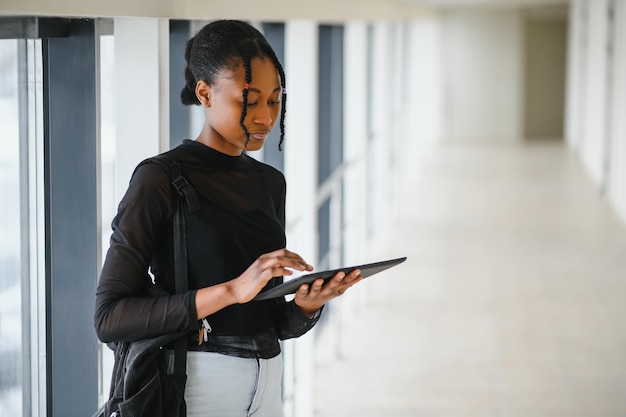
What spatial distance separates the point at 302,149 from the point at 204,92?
1065 mm

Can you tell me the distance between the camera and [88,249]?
86 cm

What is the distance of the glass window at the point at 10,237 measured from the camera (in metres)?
0.79

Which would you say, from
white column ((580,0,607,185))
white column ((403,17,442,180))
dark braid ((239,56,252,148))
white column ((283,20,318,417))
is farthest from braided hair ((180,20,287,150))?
white column ((580,0,607,185))

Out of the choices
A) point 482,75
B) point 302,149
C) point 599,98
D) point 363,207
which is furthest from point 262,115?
point 482,75

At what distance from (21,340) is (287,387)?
2.52 ft

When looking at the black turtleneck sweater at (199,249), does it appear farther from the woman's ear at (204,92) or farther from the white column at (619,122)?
the white column at (619,122)

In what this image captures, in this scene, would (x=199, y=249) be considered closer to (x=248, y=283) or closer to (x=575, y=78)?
(x=248, y=283)

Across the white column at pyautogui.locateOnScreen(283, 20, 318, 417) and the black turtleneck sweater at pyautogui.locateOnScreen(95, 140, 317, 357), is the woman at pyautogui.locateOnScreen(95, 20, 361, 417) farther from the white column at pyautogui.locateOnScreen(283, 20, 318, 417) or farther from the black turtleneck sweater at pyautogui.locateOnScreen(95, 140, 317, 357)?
the white column at pyautogui.locateOnScreen(283, 20, 318, 417)

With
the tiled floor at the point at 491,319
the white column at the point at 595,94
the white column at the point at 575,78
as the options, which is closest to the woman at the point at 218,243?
the tiled floor at the point at 491,319

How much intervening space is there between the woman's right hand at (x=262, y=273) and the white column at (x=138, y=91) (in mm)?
313

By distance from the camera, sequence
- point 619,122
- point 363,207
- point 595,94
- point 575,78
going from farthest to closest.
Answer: point 575,78, point 595,94, point 619,122, point 363,207

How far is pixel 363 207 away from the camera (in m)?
2.72

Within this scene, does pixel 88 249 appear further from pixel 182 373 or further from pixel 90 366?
pixel 182 373

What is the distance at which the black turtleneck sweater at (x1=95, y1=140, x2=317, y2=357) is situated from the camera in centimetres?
60
